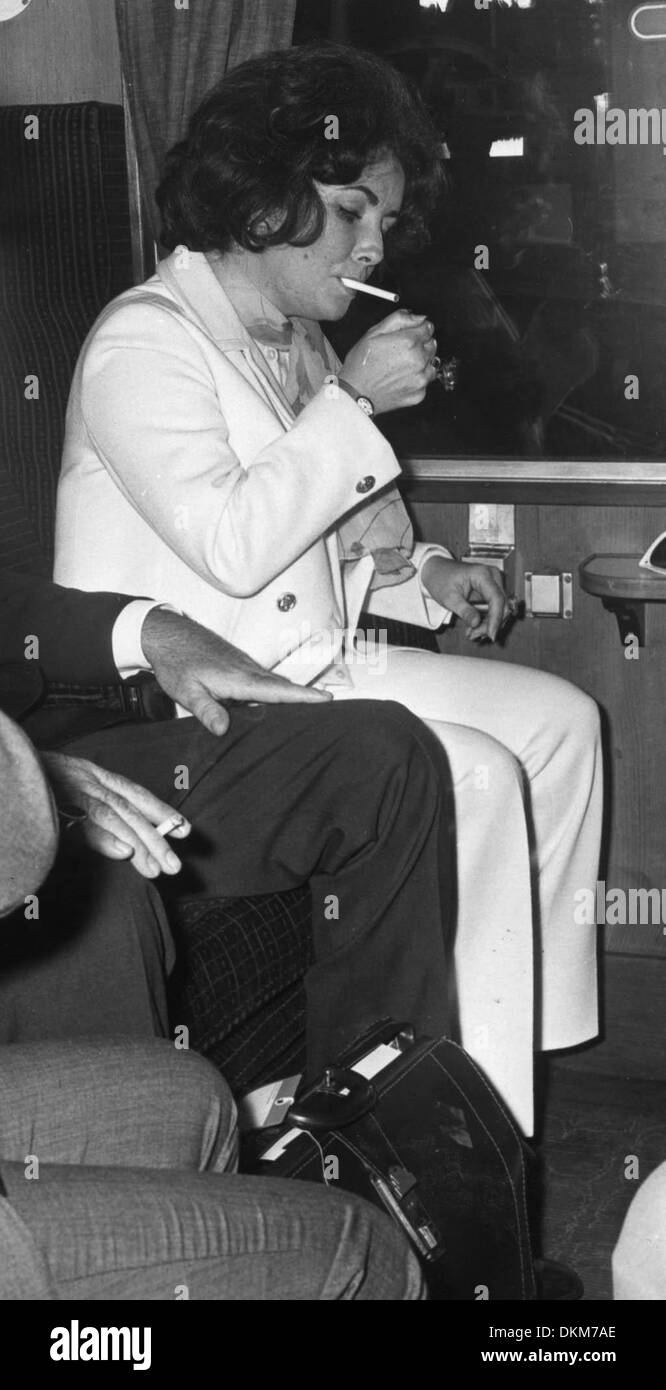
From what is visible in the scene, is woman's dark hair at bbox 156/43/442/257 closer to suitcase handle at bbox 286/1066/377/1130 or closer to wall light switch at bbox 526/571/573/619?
wall light switch at bbox 526/571/573/619

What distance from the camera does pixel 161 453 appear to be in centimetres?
165

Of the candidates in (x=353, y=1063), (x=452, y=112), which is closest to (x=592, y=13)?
(x=452, y=112)

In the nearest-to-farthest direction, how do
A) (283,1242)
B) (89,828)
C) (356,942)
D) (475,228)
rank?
(283,1242), (89,828), (356,942), (475,228)

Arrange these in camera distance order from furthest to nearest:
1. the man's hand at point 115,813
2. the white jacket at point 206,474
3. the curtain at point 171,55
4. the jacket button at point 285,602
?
the curtain at point 171,55 < the jacket button at point 285,602 < the white jacket at point 206,474 < the man's hand at point 115,813

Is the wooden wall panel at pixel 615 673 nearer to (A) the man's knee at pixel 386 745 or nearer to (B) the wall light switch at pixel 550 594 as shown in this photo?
(B) the wall light switch at pixel 550 594

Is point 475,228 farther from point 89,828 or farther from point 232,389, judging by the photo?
point 89,828

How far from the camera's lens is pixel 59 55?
247 cm

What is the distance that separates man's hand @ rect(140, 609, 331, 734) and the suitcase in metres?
0.37

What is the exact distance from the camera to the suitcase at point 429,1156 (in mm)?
1246

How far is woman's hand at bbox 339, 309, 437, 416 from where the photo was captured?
1.80m

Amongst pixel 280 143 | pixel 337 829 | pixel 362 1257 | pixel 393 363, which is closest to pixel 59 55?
pixel 280 143

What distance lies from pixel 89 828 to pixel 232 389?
80 centimetres

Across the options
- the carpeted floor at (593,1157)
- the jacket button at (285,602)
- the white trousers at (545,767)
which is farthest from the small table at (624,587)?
the carpeted floor at (593,1157)

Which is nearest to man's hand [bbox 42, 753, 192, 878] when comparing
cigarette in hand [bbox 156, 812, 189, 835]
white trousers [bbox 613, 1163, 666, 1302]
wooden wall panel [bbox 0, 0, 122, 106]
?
cigarette in hand [bbox 156, 812, 189, 835]
